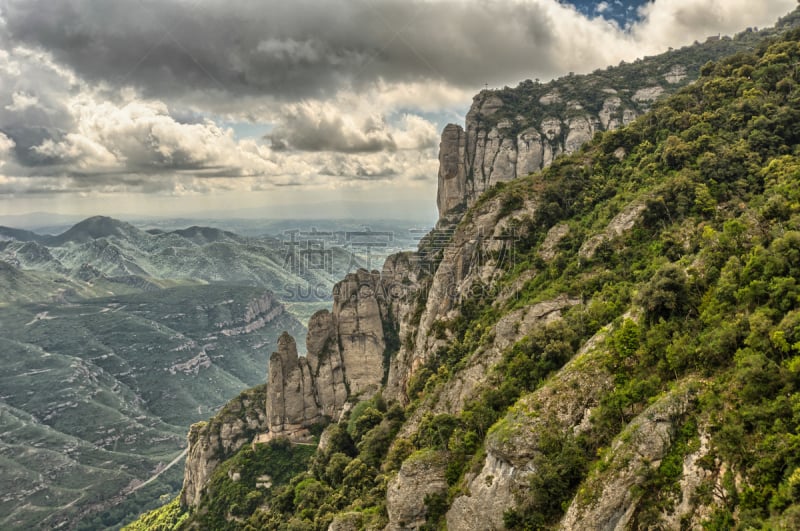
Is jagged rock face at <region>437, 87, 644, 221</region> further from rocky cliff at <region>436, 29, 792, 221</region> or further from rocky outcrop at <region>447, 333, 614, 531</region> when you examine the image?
rocky outcrop at <region>447, 333, 614, 531</region>

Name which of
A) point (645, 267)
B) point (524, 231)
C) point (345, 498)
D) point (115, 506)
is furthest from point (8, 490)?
point (645, 267)

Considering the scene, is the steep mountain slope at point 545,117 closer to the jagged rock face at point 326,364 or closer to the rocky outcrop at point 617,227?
the jagged rock face at point 326,364

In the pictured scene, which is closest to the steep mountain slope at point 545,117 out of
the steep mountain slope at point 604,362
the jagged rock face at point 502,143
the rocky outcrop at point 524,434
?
the jagged rock face at point 502,143

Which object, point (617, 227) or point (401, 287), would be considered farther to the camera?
point (401, 287)

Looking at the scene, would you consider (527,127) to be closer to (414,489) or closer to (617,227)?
(617,227)

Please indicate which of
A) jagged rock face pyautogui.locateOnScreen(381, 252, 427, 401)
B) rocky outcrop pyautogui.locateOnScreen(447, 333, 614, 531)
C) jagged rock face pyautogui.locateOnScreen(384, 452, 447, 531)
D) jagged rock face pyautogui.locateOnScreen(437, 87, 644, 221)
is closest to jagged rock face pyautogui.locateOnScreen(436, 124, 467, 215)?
jagged rock face pyautogui.locateOnScreen(437, 87, 644, 221)

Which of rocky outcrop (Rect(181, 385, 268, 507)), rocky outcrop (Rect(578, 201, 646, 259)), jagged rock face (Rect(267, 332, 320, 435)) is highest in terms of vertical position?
rocky outcrop (Rect(578, 201, 646, 259))

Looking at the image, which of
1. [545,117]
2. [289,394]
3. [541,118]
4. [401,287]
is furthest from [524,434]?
[541,118]
